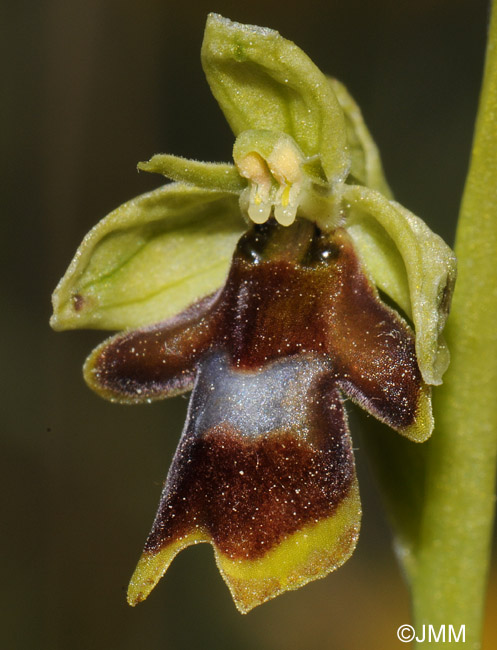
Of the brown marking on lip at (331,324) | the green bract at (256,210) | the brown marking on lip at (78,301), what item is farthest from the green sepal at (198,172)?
the brown marking on lip at (78,301)

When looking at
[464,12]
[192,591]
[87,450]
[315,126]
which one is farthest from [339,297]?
[464,12]

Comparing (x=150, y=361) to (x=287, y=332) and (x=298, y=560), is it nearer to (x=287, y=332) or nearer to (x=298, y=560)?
(x=287, y=332)

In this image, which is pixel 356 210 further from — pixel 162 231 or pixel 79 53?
pixel 79 53

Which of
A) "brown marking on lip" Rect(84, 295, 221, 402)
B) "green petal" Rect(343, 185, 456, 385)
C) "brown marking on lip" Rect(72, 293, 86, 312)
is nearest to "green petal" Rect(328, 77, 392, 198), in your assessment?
"green petal" Rect(343, 185, 456, 385)

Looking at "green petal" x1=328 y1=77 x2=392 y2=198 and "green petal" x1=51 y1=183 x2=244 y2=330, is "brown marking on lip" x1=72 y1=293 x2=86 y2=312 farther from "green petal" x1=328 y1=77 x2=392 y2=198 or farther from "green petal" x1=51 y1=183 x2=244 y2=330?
"green petal" x1=328 y1=77 x2=392 y2=198

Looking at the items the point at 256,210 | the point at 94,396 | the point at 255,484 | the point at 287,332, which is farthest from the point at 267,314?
the point at 94,396

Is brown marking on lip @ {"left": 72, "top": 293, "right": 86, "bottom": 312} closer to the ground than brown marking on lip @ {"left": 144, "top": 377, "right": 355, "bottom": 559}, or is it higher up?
higher up

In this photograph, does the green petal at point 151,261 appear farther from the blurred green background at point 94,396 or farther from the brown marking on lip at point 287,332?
the blurred green background at point 94,396
